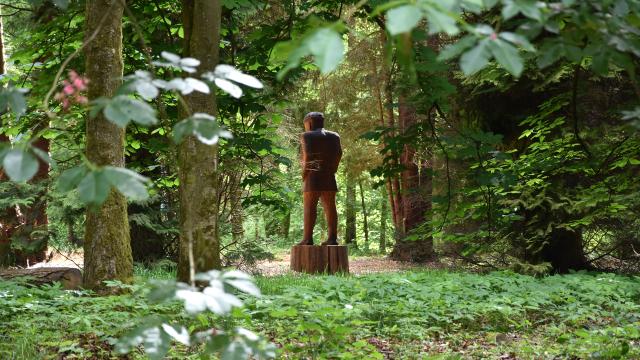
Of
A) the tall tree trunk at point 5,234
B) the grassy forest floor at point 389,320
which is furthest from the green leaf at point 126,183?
the tall tree trunk at point 5,234

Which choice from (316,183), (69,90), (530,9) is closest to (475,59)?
(530,9)

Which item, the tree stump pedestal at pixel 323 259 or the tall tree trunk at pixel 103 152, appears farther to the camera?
the tree stump pedestal at pixel 323 259

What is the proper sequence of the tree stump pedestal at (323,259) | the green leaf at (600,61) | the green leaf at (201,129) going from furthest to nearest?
1. the tree stump pedestal at (323,259)
2. the green leaf at (600,61)
3. the green leaf at (201,129)

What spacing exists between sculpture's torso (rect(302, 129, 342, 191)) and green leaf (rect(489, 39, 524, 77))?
972cm

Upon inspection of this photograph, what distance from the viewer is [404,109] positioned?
550 inches

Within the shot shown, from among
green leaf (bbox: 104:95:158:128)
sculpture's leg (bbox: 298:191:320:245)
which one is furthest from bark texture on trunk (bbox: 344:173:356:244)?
green leaf (bbox: 104:95:158:128)

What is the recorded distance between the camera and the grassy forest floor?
3600mm

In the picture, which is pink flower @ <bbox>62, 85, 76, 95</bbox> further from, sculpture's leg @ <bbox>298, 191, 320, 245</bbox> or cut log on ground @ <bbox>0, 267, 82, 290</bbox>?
sculpture's leg @ <bbox>298, 191, 320, 245</bbox>

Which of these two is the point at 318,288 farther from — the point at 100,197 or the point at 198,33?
the point at 100,197

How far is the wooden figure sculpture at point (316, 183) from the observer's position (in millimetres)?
10531

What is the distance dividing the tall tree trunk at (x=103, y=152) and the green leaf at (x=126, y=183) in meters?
3.95

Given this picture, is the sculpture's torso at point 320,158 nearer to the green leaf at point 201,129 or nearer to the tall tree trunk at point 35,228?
the tall tree trunk at point 35,228

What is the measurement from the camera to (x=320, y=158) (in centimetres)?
1109

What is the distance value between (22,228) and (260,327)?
6.53 metres
